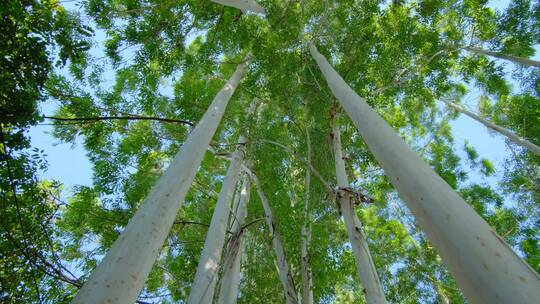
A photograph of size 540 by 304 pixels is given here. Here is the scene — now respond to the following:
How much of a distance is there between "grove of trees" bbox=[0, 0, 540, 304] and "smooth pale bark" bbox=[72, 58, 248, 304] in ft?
A: 0.04

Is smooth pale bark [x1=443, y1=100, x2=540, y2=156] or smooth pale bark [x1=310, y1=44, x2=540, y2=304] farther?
smooth pale bark [x1=443, y1=100, x2=540, y2=156]

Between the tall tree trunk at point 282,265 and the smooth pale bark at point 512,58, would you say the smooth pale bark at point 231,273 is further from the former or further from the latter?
the smooth pale bark at point 512,58

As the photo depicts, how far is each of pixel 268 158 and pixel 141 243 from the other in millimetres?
4004

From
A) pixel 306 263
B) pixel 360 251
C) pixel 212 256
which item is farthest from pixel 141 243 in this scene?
pixel 306 263

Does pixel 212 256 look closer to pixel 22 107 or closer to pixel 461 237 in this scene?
pixel 22 107

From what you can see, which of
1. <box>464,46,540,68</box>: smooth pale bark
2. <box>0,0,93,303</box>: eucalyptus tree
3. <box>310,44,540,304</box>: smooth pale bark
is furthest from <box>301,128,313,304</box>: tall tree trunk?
<box>464,46,540,68</box>: smooth pale bark

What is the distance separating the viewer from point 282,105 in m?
6.53

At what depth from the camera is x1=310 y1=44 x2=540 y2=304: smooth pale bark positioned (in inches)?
51.7

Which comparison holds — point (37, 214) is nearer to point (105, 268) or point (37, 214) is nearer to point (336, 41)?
point (105, 268)

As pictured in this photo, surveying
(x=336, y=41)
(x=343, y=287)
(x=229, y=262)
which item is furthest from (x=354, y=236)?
(x=343, y=287)

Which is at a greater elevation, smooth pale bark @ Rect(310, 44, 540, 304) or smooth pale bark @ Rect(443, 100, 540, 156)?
smooth pale bark @ Rect(443, 100, 540, 156)

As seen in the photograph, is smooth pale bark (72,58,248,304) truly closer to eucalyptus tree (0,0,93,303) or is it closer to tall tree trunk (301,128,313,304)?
eucalyptus tree (0,0,93,303)

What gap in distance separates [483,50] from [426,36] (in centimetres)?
204

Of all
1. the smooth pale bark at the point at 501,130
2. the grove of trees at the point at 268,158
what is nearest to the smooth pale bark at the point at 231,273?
the grove of trees at the point at 268,158
